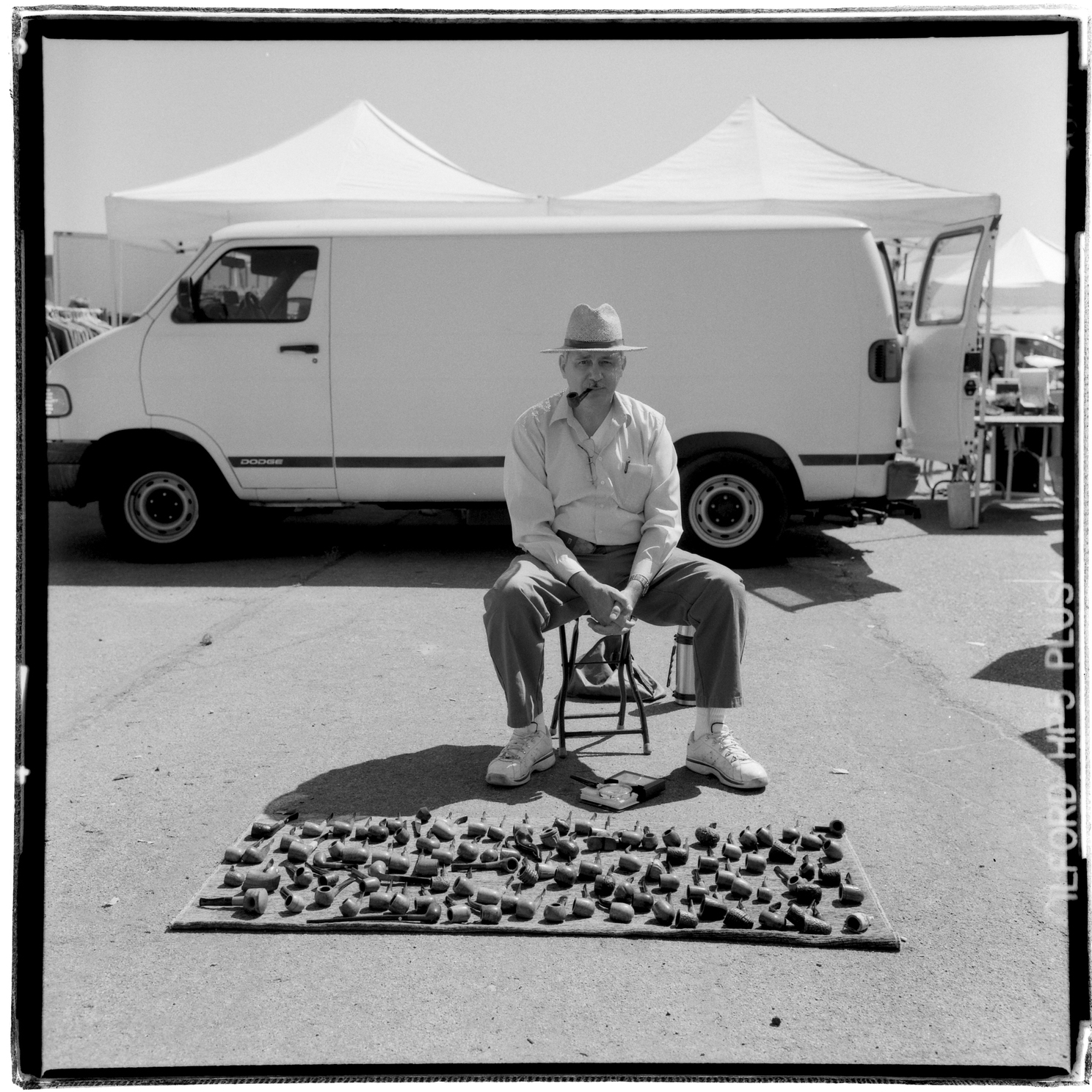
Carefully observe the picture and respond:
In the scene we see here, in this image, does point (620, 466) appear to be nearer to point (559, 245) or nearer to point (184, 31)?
point (184, 31)

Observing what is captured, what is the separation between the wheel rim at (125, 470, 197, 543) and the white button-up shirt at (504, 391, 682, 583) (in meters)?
5.05

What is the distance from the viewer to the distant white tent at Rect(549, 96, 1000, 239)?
1159 centimetres

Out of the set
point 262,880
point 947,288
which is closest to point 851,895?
point 262,880

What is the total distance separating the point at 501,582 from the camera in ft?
15.5

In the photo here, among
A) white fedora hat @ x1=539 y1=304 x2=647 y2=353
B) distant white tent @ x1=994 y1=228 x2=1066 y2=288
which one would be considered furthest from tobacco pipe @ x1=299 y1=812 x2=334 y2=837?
distant white tent @ x1=994 y1=228 x2=1066 y2=288

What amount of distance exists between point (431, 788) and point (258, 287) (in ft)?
18.0

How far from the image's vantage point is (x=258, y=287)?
9117 mm

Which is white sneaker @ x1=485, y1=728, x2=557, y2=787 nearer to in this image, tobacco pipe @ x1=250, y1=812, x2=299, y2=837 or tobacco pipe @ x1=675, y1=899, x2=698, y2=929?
tobacco pipe @ x1=250, y1=812, x2=299, y2=837

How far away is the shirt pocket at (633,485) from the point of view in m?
4.92

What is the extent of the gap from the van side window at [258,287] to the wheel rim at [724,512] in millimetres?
3141

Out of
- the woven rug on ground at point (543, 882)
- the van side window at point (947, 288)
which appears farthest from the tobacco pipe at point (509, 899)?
the van side window at point (947, 288)

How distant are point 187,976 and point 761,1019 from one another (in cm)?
147

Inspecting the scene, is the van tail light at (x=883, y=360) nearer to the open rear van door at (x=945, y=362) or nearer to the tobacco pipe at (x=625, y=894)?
the open rear van door at (x=945, y=362)

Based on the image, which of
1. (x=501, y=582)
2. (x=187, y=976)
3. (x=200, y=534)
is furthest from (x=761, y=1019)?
(x=200, y=534)
